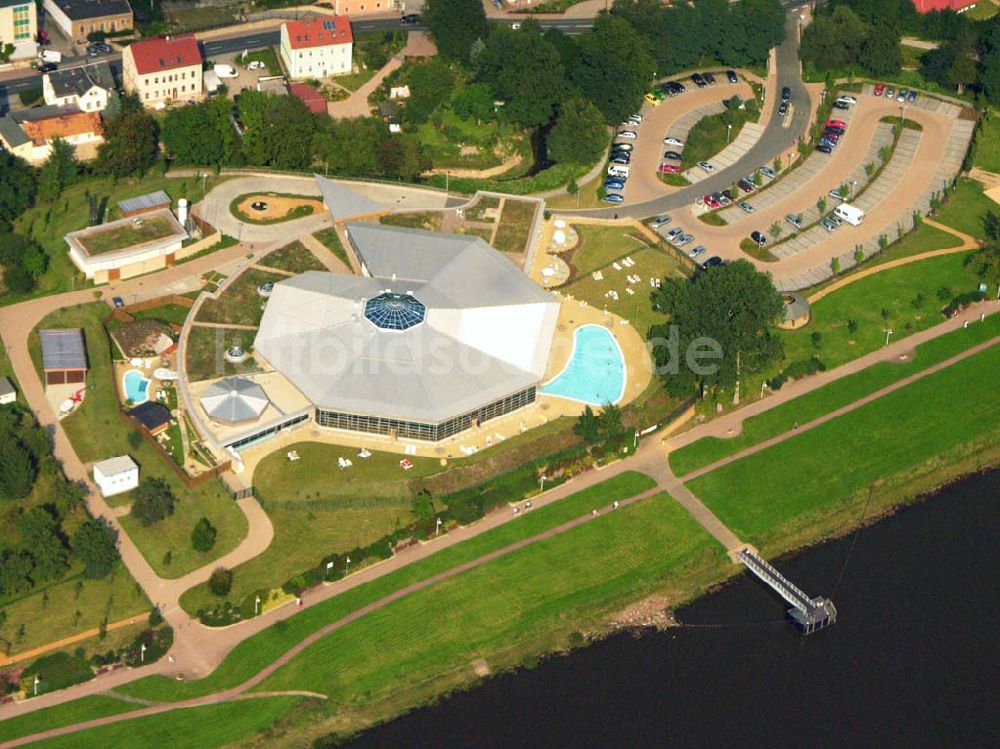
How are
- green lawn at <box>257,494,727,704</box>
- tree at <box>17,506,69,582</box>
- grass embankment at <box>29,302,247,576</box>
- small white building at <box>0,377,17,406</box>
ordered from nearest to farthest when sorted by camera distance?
1. green lawn at <box>257,494,727,704</box>
2. tree at <box>17,506,69,582</box>
3. grass embankment at <box>29,302,247,576</box>
4. small white building at <box>0,377,17,406</box>

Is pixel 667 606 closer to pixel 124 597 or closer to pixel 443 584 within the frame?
pixel 443 584

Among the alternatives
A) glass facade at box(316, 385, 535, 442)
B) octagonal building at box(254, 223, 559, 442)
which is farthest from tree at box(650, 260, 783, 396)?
glass facade at box(316, 385, 535, 442)

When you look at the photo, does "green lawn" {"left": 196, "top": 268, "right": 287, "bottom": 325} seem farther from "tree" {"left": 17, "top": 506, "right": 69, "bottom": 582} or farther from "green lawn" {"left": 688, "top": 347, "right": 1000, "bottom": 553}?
"green lawn" {"left": 688, "top": 347, "right": 1000, "bottom": 553}

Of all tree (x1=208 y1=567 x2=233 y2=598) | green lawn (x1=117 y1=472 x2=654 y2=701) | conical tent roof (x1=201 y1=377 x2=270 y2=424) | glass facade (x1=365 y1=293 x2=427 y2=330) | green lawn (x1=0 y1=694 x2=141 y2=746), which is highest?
glass facade (x1=365 y1=293 x2=427 y2=330)

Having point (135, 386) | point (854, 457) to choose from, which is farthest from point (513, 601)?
point (135, 386)

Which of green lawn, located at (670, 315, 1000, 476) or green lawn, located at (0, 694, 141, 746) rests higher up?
green lawn, located at (670, 315, 1000, 476)

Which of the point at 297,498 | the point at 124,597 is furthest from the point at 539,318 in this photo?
the point at 124,597

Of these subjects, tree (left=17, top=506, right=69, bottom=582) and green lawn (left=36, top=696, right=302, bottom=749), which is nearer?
green lawn (left=36, top=696, right=302, bottom=749)

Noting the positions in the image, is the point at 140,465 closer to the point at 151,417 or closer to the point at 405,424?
the point at 151,417
